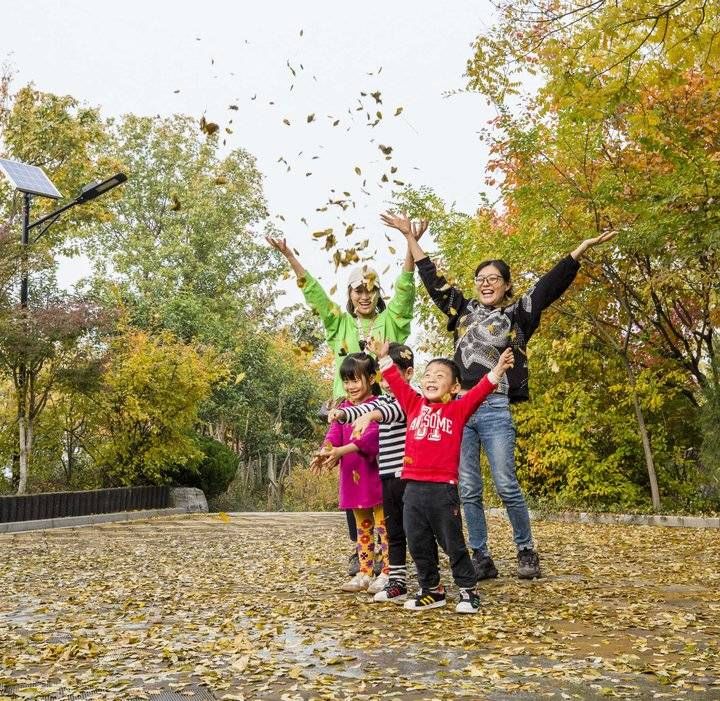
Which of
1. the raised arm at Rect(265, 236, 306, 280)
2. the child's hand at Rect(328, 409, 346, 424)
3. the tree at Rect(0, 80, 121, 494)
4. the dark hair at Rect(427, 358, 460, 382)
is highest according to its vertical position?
the tree at Rect(0, 80, 121, 494)

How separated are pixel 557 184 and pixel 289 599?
7.59 m

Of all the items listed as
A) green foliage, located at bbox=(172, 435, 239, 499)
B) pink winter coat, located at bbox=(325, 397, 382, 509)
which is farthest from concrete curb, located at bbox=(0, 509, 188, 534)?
pink winter coat, located at bbox=(325, 397, 382, 509)

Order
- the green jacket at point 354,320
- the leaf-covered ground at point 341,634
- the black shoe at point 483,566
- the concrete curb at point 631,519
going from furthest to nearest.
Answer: the concrete curb at point 631,519 < the green jacket at point 354,320 < the black shoe at point 483,566 < the leaf-covered ground at point 341,634

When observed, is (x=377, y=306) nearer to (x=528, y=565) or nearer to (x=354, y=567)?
(x=354, y=567)

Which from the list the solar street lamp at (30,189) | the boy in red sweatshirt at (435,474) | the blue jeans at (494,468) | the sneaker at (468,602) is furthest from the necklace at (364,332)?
the solar street lamp at (30,189)

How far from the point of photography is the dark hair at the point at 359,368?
506 centimetres

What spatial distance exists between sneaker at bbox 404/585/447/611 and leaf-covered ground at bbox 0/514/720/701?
0.11m

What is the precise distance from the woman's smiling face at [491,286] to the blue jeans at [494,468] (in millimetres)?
556

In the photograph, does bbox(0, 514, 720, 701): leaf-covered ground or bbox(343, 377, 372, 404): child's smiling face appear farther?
bbox(343, 377, 372, 404): child's smiling face

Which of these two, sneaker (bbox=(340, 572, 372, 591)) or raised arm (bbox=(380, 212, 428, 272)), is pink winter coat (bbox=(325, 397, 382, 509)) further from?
raised arm (bbox=(380, 212, 428, 272))

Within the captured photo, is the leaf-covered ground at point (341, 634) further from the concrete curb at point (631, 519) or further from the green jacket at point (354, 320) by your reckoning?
the concrete curb at point (631, 519)

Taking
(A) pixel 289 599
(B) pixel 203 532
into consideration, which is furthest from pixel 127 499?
(A) pixel 289 599

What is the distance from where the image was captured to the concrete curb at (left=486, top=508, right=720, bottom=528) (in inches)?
390

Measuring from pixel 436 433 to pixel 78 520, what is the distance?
990 centimetres
